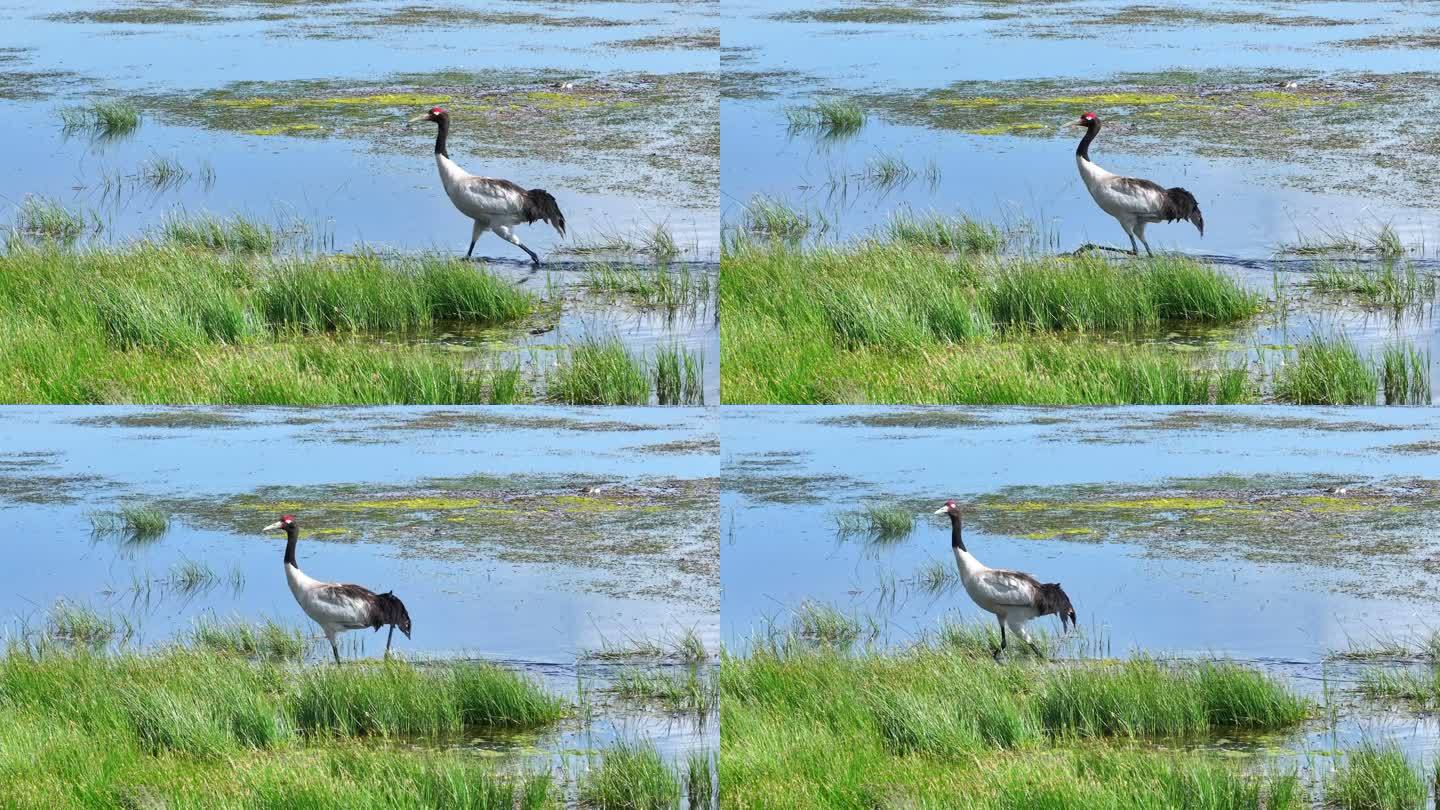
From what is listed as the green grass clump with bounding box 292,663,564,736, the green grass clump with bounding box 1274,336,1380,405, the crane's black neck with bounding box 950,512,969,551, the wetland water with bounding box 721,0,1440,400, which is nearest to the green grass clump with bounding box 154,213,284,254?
the green grass clump with bounding box 292,663,564,736

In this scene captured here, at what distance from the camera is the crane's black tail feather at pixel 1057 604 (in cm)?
906

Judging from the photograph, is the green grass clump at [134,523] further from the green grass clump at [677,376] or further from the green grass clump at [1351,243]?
the green grass clump at [1351,243]

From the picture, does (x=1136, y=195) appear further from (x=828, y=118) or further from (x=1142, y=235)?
(x=828, y=118)

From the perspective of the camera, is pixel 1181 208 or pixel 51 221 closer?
pixel 1181 208

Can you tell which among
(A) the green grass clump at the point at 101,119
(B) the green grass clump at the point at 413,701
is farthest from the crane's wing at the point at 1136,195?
(A) the green grass clump at the point at 101,119

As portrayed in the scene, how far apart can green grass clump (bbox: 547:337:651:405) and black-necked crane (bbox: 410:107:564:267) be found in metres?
1.05

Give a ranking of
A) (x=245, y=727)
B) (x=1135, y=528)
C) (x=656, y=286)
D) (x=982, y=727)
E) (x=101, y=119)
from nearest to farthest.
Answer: (x=656, y=286)
(x=982, y=727)
(x=245, y=727)
(x=1135, y=528)
(x=101, y=119)

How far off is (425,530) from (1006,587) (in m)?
2.95

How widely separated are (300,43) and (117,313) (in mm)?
3502

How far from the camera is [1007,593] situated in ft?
30.0

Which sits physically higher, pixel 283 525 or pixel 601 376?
pixel 601 376

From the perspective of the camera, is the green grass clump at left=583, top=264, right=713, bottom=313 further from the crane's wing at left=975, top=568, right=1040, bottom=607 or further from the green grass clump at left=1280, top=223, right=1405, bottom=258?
the green grass clump at left=1280, top=223, right=1405, bottom=258

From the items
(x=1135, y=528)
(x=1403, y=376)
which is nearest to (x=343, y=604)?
(x=1135, y=528)

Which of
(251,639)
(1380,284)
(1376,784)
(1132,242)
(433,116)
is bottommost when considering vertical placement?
(1376,784)
